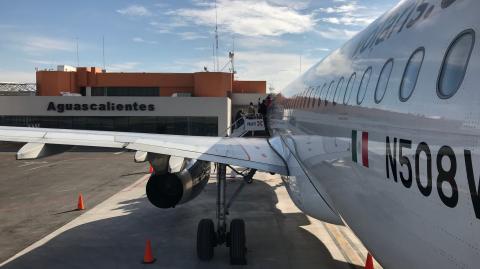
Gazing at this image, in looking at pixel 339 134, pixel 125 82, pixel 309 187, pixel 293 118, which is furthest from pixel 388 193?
pixel 125 82

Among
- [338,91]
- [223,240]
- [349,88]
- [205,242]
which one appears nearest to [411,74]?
[349,88]

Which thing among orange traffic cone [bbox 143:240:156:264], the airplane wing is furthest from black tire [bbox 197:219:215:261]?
the airplane wing

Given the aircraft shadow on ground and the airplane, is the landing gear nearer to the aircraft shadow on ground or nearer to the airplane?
the aircraft shadow on ground

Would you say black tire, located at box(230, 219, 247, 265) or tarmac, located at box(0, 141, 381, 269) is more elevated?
black tire, located at box(230, 219, 247, 265)

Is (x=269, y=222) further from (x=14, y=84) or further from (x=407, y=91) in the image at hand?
(x=14, y=84)

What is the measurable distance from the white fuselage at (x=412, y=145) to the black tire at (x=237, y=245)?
159 inches

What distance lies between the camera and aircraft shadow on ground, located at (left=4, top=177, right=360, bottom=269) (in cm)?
913

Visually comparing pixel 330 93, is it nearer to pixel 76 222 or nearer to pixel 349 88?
pixel 349 88

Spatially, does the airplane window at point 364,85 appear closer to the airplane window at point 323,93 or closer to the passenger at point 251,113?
the airplane window at point 323,93

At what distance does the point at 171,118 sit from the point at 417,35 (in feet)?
114

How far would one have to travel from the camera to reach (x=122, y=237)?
35.9 feet

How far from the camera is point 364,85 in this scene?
175 inches

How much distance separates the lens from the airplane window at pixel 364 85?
4.38 meters

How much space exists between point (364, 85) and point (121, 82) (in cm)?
4597
